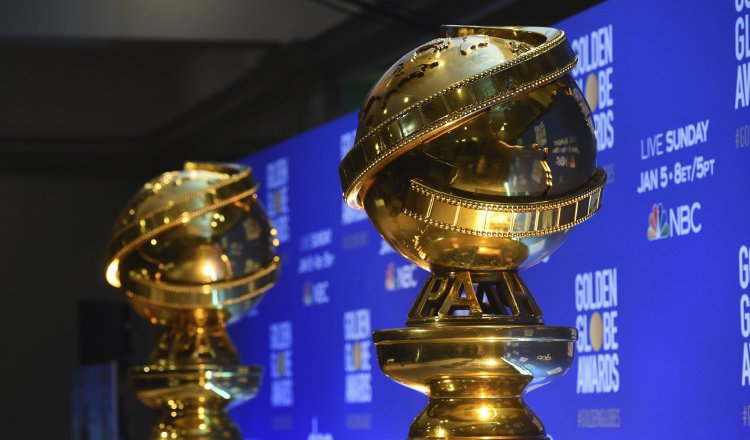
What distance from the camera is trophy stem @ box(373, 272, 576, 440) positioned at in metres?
1.88

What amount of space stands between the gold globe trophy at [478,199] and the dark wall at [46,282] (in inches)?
215

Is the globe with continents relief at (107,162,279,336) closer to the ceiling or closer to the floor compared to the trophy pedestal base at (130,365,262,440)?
closer to the ceiling

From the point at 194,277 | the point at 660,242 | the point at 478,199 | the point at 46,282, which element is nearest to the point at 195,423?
the point at 194,277

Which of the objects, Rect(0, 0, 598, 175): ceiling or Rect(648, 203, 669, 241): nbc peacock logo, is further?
Rect(0, 0, 598, 175): ceiling

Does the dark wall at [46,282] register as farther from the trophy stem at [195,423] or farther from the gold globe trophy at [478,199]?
the gold globe trophy at [478,199]

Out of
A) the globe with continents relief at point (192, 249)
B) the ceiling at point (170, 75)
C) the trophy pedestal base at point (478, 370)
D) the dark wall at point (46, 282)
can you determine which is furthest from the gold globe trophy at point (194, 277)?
the dark wall at point (46, 282)

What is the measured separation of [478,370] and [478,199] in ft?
0.85

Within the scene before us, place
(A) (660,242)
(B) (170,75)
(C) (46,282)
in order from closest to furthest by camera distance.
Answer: (A) (660,242) → (B) (170,75) → (C) (46,282)

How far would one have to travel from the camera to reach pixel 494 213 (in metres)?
1.86

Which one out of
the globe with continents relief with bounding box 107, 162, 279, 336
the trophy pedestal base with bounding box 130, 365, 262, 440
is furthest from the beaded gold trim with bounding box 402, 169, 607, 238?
the trophy pedestal base with bounding box 130, 365, 262, 440

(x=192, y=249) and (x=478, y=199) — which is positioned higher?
(x=192, y=249)

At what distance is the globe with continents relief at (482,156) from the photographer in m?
1.86

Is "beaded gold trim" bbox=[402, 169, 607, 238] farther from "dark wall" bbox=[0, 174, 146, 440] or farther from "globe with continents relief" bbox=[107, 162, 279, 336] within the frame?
"dark wall" bbox=[0, 174, 146, 440]

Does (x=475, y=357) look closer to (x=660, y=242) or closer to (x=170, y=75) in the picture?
(x=660, y=242)
